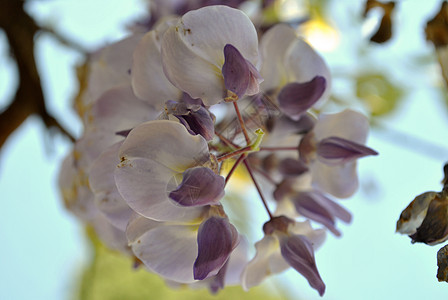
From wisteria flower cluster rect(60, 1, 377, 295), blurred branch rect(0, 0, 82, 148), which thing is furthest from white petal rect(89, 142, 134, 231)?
blurred branch rect(0, 0, 82, 148)

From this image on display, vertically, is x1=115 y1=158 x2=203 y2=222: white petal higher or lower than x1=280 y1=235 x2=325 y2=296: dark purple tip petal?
higher

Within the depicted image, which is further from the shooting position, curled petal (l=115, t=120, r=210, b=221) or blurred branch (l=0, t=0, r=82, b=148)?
blurred branch (l=0, t=0, r=82, b=148)

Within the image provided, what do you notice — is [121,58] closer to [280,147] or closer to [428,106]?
[280,147]

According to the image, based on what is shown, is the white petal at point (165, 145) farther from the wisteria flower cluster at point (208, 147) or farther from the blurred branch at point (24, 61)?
the blurred branch at point (24, 61)

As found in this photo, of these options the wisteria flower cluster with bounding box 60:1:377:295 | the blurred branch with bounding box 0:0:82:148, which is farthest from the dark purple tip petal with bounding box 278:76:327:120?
the blurred branch with bounding box 0:0:82:148

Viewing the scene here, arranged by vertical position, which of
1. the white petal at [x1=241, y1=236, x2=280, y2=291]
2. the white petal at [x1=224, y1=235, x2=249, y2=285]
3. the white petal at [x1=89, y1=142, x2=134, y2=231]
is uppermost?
the white petal at [x1=89, y1=142, x2=134, y2=231]

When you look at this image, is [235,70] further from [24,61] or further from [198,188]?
[24,61]

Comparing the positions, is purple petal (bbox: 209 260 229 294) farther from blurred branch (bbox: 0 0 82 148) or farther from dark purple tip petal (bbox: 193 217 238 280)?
blurred branch (bbox: 0 0 82 148)
